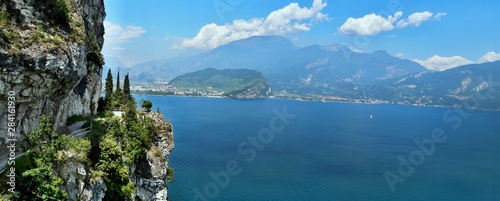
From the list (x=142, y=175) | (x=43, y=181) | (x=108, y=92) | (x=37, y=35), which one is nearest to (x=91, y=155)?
(x=43, y=181)

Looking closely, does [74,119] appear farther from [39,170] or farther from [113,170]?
[39,170]

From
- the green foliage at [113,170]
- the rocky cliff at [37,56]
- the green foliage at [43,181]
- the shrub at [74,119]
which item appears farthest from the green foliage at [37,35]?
the shrub at [74,119]

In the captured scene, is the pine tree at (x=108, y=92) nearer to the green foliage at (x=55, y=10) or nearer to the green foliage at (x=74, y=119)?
the green foliage at (x=74, y=119)

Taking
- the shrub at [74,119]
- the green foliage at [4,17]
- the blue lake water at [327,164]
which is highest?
the green foliage at [4,17]

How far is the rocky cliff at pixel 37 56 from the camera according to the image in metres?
17.1

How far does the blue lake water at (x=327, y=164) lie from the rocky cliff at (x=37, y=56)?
35.1 metres

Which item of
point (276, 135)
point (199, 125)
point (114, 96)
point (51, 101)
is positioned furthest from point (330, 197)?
point (199, 125)

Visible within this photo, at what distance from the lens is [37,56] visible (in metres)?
17.8

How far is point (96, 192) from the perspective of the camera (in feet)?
75.9

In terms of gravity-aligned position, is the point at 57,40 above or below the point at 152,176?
above

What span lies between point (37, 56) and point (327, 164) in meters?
68.4

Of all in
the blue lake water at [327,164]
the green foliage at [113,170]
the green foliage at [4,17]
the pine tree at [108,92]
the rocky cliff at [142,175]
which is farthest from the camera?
the blue lake water at [327,164]

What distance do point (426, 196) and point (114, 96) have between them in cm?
5445

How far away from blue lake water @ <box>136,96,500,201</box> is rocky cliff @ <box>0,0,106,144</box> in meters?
35.1
